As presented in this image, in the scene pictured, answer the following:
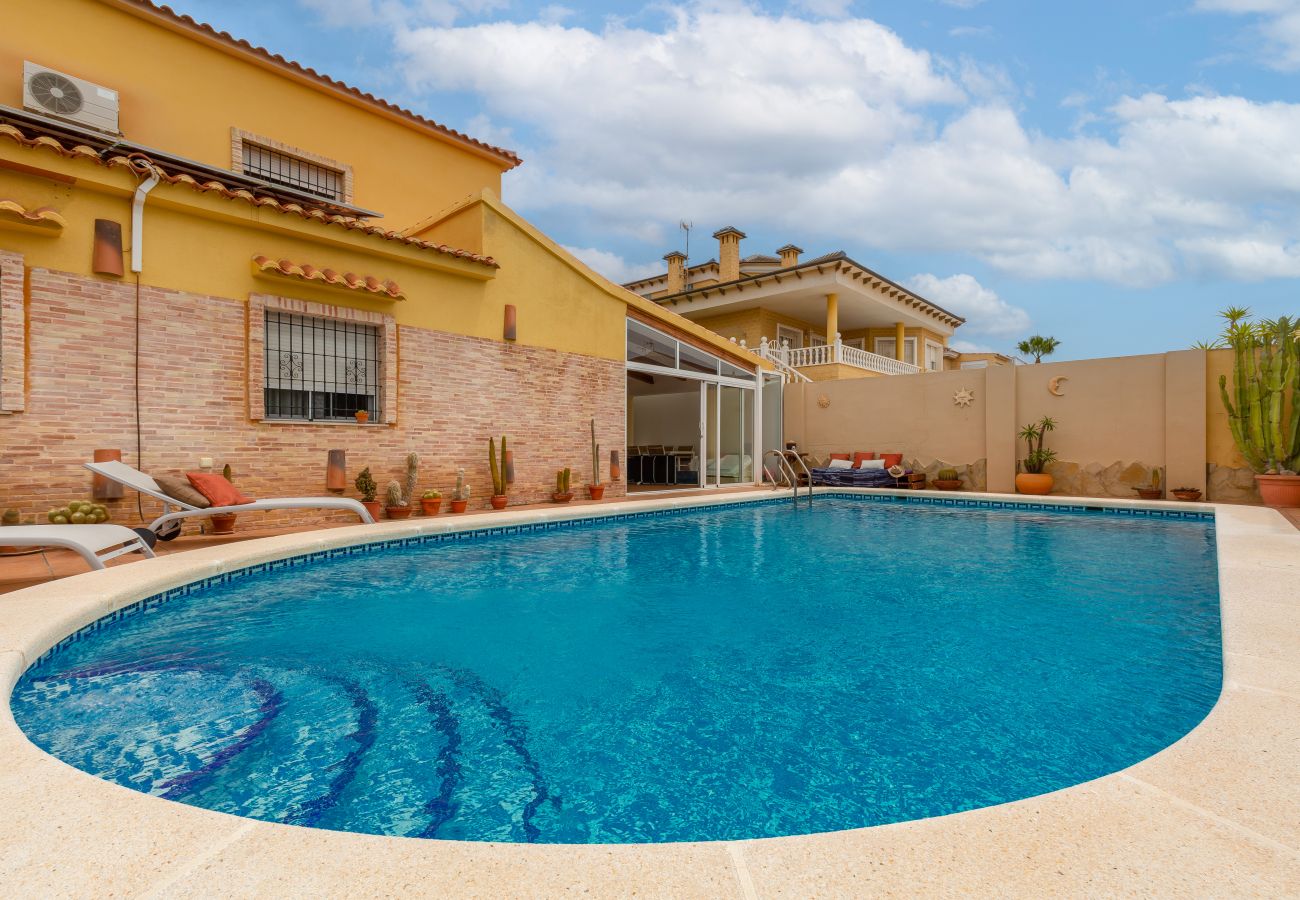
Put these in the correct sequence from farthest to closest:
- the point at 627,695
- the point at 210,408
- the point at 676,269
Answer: the point at 676,269 → the point at 210,408 → the point at 627,695

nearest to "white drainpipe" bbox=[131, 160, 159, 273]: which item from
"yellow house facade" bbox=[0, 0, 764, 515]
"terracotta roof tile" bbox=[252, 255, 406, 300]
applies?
"yellow house facade" bbox=[0, 0, 764, 515]

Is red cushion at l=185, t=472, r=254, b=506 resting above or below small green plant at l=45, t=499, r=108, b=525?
above

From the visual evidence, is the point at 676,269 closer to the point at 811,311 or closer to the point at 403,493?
the point at 811,311

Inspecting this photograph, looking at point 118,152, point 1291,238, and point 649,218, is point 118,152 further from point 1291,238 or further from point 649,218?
point 649,218

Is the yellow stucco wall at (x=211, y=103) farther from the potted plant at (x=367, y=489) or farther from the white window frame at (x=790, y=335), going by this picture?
the white window frame at (x=790, y=335)

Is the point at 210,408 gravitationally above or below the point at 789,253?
below

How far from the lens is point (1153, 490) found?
12.5 meters

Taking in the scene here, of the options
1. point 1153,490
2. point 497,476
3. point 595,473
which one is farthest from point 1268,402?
point 497,476

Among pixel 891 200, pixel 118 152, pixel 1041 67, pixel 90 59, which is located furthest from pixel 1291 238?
pixel 90 59

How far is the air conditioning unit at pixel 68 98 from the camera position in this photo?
8789mm

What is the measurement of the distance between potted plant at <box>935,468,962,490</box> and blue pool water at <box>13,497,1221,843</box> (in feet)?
27.8

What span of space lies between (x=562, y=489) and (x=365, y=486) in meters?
3.45

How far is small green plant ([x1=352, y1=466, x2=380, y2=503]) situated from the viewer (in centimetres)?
898

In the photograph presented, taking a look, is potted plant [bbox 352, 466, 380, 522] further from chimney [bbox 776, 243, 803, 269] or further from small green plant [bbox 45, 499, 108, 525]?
chimney [bbox 776, 243, 803, 269]
